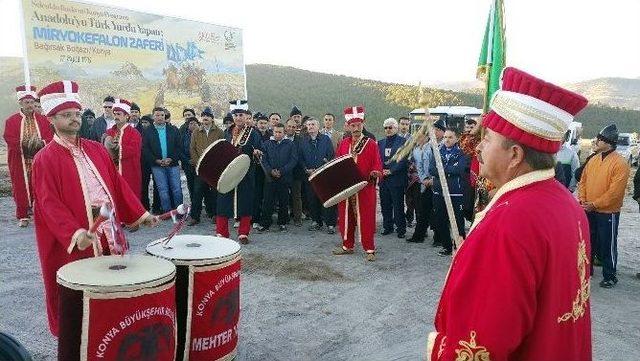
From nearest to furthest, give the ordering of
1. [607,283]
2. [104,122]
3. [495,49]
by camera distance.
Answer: [495,49] → [607,283] → [104,122]

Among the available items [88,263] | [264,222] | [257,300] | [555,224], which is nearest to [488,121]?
[555,224]

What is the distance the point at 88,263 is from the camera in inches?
116

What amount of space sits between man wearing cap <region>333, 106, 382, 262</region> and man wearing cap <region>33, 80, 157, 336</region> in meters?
3.94

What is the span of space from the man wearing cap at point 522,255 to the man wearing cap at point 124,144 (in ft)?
25.1

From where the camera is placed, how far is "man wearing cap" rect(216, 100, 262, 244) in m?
7.41

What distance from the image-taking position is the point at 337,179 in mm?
6160

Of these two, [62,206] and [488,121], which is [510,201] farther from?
[62,206]

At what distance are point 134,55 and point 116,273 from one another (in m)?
11.9

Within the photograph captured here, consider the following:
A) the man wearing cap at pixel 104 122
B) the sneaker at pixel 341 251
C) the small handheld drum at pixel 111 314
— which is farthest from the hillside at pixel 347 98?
the small handheld drum at pixel 111 314

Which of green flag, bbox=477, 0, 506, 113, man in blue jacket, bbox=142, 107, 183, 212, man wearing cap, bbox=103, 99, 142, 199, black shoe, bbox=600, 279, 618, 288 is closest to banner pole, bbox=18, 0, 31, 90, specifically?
man wearing cap, bbox=103, 99, 142, 199

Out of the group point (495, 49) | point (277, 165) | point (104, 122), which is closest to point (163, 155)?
point (104, 122)

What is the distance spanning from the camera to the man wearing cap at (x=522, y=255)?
1452 mm

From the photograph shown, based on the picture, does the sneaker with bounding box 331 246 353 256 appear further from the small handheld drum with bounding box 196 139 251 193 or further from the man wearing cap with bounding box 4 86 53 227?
the man wearing cap with bounding box 4 86 53 227

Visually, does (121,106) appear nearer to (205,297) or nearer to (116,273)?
(205,297)
